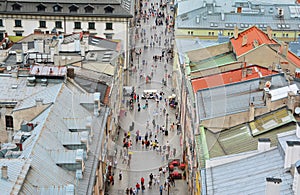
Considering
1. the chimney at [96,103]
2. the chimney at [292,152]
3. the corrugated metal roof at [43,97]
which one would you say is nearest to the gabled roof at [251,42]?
the chimney at [96,103]

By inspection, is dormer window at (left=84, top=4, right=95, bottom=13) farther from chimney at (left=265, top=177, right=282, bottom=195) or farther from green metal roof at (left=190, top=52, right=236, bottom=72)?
chimney at (left=265, top=177, right=282, bottom=195)

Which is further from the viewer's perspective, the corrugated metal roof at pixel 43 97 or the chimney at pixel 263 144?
the corrugated metal roof at pixel 43 97

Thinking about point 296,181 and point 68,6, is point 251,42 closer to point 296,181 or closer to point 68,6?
point 68,6

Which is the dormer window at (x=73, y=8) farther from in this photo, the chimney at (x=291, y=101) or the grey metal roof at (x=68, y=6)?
the chimney at (x=291, y=101)

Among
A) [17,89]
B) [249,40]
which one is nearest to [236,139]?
[17,89]

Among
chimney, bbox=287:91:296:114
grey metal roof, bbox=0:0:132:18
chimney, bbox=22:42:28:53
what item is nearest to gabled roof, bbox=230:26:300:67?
chimney, bbox=287:91:296:114

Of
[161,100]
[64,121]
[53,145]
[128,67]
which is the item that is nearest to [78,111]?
[64,121]

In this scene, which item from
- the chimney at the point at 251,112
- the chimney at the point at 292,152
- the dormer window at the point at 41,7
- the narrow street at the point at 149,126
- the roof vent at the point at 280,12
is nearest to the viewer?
the chimney at the point at 292,152
